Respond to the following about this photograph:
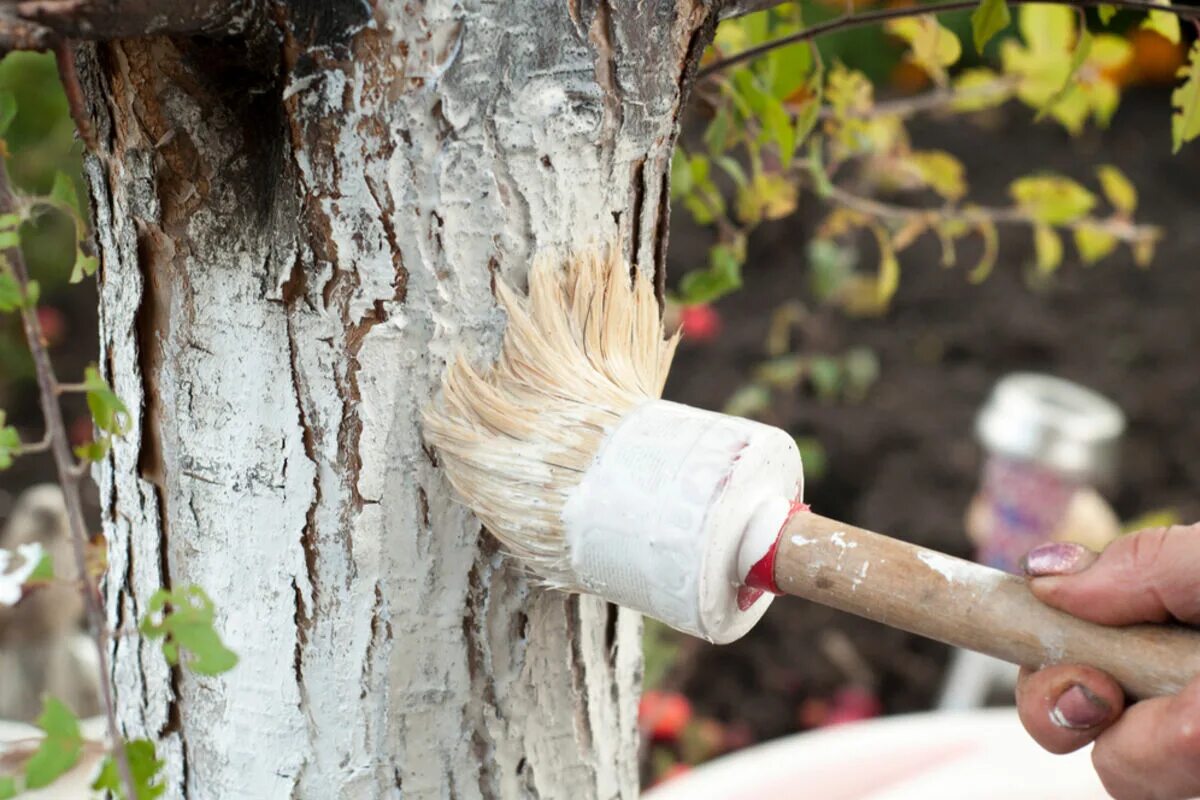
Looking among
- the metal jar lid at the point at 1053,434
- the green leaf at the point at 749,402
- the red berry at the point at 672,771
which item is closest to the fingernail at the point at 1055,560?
the green leaf at the point at 749,402

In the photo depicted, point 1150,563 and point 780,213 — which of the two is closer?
point 1150,563

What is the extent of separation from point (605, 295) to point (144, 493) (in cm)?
31

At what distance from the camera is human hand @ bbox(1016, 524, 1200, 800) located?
604 mm

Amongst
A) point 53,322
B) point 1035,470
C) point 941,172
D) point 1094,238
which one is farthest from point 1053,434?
point 53,322

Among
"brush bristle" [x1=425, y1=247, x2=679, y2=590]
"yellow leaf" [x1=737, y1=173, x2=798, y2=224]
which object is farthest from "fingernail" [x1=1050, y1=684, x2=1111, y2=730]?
"yellow leaf" [x1=737, y1=173, x2=798, y2=224]

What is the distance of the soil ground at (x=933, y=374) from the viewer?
2.37 meters

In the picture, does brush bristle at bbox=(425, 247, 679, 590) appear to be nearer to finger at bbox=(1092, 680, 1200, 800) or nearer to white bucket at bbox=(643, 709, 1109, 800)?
finger at bbox=(1092, 680, 1200, 800)

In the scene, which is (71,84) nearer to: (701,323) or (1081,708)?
(1081,708)

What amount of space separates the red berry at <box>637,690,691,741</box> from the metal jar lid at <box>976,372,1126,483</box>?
28.7 inches

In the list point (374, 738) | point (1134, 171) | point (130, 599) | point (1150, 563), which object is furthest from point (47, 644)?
point (1134, 171)

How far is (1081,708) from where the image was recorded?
62cm

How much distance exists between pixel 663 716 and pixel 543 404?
1.51 metres

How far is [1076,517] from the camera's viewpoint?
88.9 inches

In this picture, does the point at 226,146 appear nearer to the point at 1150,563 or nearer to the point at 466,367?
the point at 466,367
